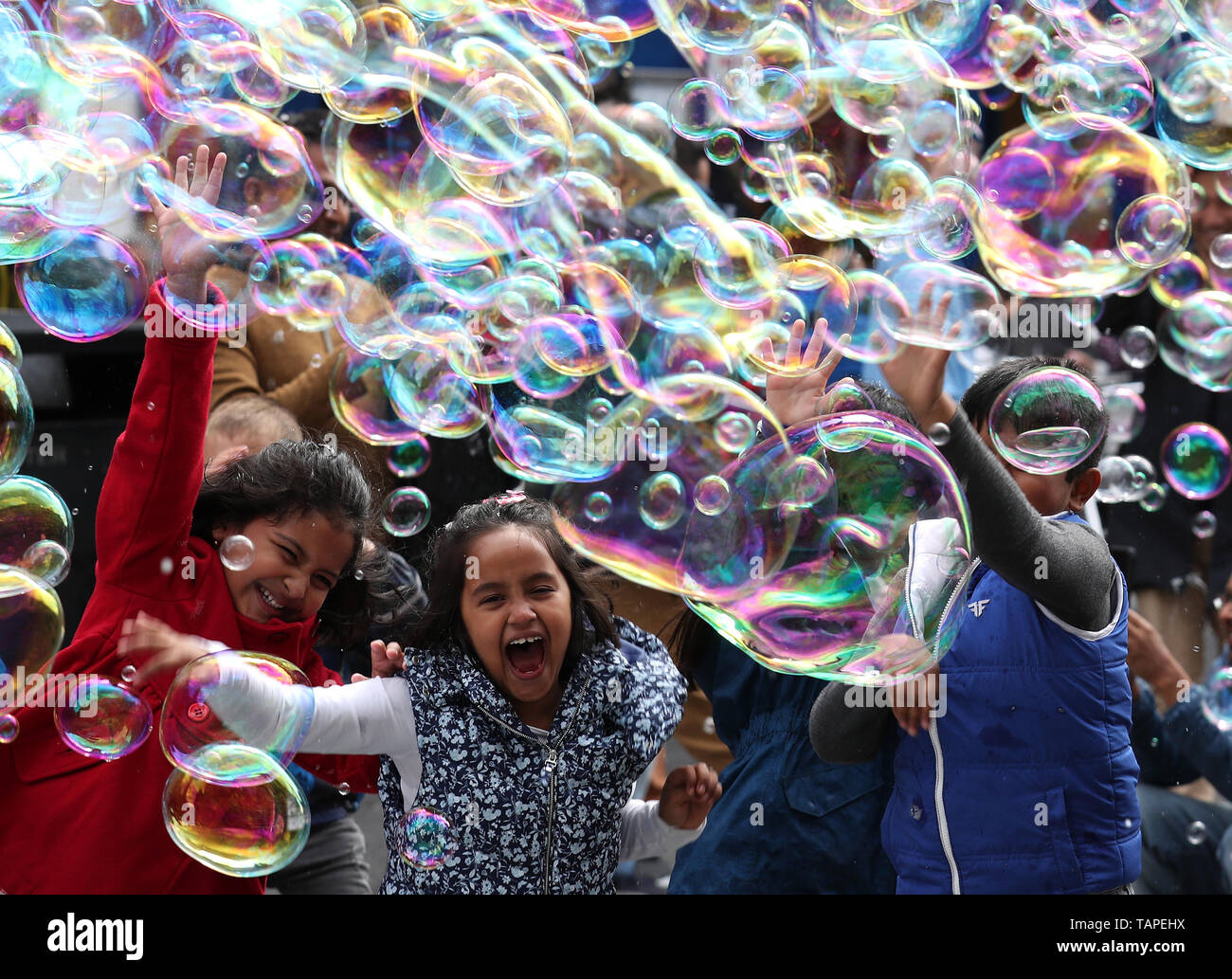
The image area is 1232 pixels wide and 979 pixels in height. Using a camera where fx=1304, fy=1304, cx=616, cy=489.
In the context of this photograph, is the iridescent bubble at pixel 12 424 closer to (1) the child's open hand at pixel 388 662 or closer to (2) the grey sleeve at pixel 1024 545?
(1) the child's open hand at pixel 388 662

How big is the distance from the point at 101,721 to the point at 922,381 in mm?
1487

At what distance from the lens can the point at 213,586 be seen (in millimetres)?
2328

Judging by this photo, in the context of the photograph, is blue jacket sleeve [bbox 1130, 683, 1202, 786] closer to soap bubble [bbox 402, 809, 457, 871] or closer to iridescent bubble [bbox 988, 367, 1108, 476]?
iridescent bubble [bbox 988, 367, 1108, 476]

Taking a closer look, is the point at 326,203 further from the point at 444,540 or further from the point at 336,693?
the point at 336,693

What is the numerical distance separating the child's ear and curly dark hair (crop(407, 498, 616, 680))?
0.89 m

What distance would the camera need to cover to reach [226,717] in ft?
7.23

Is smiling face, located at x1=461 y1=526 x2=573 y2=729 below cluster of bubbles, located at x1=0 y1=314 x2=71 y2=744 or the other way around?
the other way around

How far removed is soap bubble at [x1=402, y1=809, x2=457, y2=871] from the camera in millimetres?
2186

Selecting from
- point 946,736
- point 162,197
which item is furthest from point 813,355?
point 162,197

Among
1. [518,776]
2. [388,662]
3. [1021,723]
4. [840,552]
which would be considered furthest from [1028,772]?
[388,662]

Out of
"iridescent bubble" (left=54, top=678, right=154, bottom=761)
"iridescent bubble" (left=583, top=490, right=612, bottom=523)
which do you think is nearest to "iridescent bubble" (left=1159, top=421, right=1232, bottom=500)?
"iridescent bubble" (left=583, top=490, right=612, bottom=523)

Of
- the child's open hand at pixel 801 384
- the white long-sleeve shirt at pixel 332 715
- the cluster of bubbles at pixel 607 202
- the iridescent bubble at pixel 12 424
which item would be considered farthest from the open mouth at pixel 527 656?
the iridescent bubble at pixel 12 424

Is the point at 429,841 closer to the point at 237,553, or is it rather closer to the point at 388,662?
the point at 388,662

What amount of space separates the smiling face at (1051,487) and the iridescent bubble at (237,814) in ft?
4.55
